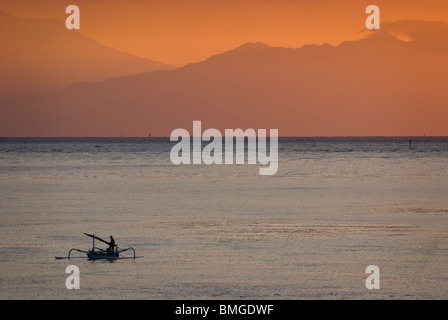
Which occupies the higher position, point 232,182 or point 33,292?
point 232,182

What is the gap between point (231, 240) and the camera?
38.1 metres

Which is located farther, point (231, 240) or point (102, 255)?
point (231, 240)

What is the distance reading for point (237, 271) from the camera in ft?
Result: 100.0

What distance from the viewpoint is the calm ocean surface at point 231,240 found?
91.7 ft

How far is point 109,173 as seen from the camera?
96.1 meters

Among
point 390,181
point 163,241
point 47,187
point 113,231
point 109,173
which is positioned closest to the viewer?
point 163,241

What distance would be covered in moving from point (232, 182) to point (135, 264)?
50.1 metres

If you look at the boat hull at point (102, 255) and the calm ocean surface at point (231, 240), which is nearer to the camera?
the calm ocean surface at point (231, 240)

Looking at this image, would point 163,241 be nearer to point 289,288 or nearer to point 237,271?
point 237,271

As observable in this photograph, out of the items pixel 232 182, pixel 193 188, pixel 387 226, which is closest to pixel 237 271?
pixel 387 226

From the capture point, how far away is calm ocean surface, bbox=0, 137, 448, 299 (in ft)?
91.7

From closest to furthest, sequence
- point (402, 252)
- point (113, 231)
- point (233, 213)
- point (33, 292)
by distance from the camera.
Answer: point (33, 292) < point (402, 252) < point (113, 231) < point (233, 213)

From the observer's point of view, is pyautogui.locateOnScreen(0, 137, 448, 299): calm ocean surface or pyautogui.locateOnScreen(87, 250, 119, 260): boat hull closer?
pyautogui.locateOnScreen(0, 137, 448, 299): calm ocean surface
